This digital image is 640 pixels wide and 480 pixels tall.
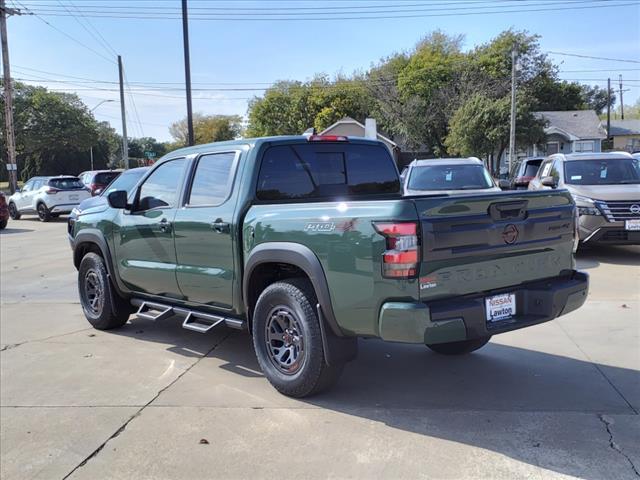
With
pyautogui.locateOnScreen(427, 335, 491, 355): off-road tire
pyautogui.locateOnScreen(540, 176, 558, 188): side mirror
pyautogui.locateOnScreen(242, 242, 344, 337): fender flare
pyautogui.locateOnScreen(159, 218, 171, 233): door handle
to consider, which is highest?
pyautogui.locateOnScreen(540, 176, 558, 188): side mirror

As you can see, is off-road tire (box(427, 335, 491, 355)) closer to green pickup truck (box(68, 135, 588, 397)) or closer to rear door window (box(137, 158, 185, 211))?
green pickup truck (box(68, 135, 588, 397))

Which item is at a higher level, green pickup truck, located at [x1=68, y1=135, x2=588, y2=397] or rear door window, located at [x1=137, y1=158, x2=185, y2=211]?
rear door window, located at [x1=137, y1=158, x2=185, y2=211]

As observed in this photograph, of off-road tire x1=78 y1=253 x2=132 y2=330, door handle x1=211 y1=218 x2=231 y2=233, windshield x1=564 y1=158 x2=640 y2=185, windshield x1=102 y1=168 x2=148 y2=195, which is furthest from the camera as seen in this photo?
windshield x1=102 y1=168 x2=148 y2=195

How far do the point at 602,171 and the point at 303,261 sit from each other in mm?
8598

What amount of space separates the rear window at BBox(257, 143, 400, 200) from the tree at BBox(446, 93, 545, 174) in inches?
1444

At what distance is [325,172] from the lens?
507 cm

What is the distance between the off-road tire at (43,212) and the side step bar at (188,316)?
16769mm

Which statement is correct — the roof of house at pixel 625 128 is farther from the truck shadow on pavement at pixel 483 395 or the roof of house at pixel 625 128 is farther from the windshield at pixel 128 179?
the truck shadow on pavement at pixel 483 395

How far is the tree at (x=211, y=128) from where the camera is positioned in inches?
3674

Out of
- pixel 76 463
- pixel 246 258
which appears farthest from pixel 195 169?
pixel 76 463

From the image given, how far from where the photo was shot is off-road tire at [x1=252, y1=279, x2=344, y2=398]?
4039 millimetres

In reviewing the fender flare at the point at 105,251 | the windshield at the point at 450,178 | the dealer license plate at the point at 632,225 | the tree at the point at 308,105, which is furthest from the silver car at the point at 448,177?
the tree at the point at 308,105

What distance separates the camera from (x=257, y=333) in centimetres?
448

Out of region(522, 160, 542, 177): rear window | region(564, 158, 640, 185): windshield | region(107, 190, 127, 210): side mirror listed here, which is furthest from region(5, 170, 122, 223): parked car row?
region(564, 158, 640, 185): windshield
